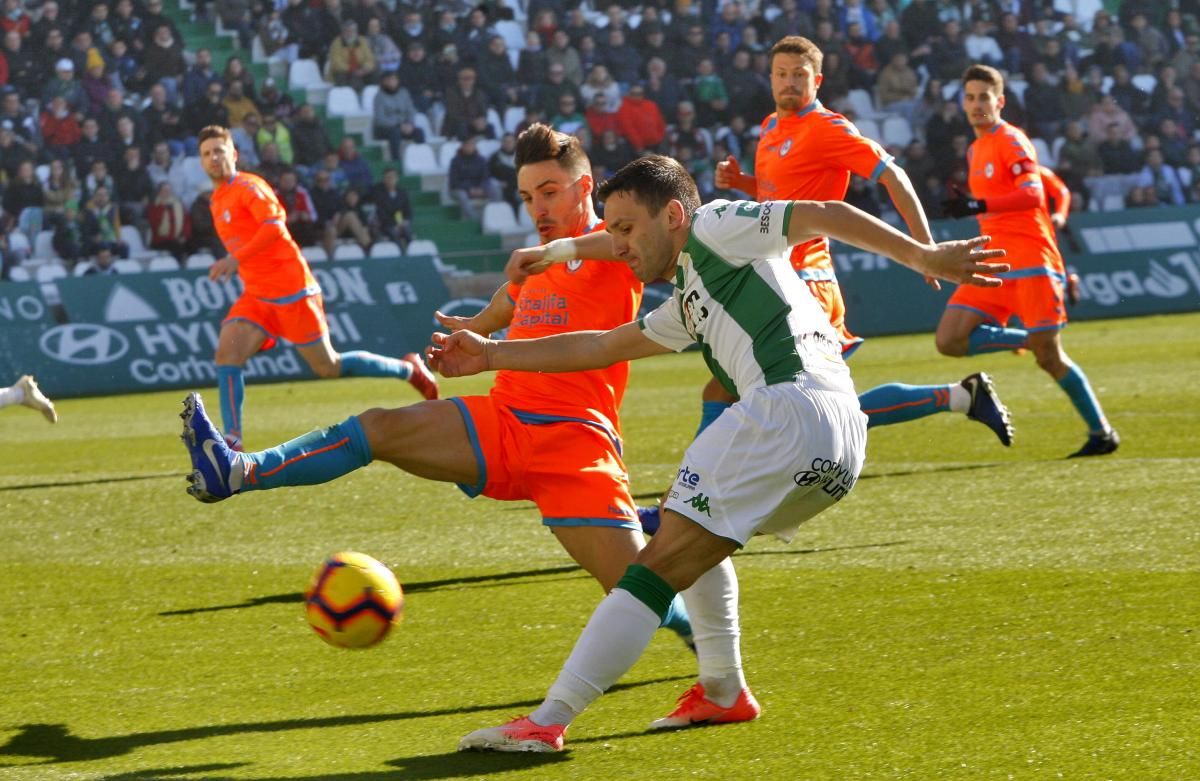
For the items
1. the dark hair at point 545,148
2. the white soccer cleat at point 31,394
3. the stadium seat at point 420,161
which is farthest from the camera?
the stadium seat at point 420,161

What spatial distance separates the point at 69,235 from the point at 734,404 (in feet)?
63.3

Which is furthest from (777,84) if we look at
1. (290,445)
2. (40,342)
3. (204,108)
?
(204,108)

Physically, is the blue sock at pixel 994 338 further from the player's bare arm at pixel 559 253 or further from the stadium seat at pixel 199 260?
the stadium seat at pixel 199 260

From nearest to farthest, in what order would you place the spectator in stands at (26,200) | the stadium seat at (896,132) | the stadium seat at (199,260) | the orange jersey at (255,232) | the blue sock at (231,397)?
the blue sock at (231,397) → the orange jersey at (255,232) → the stadium seat at (199,260) → the spectator in stands at (26,200) → the stadium seat at (896,132)

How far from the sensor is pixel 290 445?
507 cm

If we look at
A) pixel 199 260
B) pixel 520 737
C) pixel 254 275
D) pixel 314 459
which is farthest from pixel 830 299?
pixel 199 260

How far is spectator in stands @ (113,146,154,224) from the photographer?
22.2 meters

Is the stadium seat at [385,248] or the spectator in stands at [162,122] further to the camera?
the spectator in stands at [162,122]

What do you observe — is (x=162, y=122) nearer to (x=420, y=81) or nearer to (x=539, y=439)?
(x=420, y=81)

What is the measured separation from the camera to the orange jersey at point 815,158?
8.09 meters

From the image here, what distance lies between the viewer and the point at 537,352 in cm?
489

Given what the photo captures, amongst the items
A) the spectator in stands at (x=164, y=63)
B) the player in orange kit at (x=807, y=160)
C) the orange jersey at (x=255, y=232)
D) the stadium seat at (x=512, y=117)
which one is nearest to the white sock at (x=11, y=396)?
the orange jersey at (x=255, y=232)

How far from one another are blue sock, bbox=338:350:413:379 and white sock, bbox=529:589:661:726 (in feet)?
28.2

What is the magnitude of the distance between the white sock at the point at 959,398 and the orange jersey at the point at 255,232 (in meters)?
5.05
